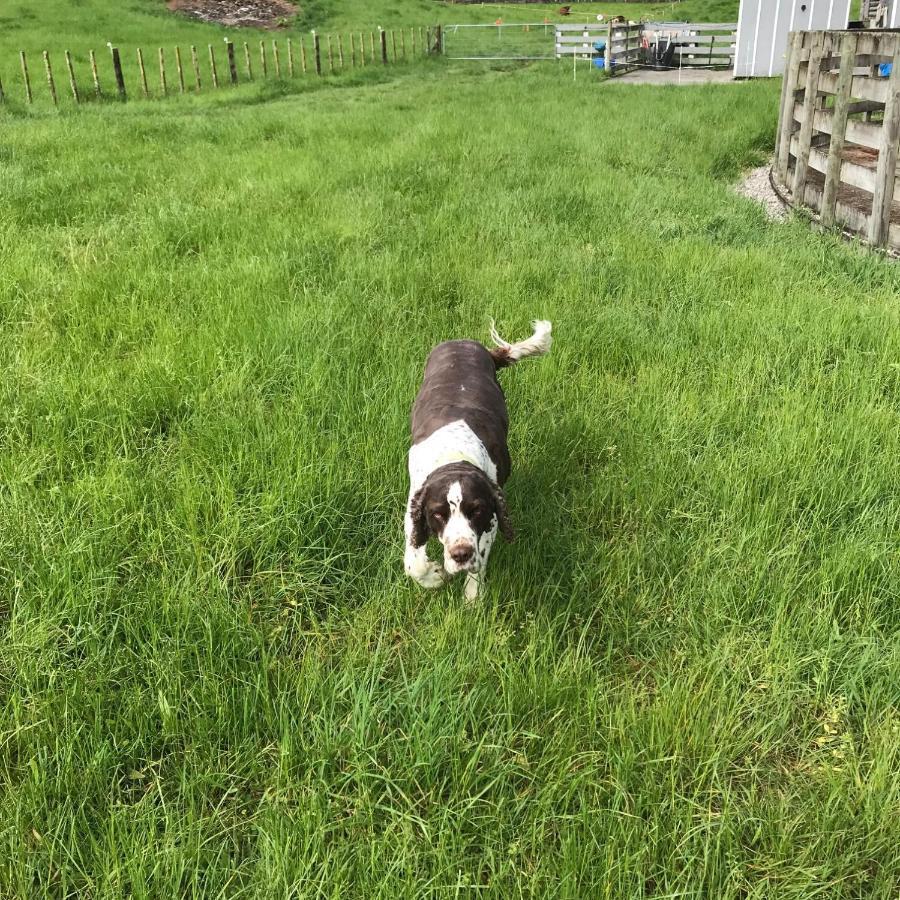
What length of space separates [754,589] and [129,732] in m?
2.24

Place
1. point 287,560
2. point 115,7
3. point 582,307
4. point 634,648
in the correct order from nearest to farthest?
1. point 634,648
2. point 287,560
3. point 582,307
4. point 115,7

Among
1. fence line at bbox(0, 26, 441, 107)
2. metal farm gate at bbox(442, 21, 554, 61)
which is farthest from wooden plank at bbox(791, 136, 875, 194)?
metal farm gate at bbox(442, 21, 554, 61)

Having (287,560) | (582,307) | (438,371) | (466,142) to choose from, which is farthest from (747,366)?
(466,142)

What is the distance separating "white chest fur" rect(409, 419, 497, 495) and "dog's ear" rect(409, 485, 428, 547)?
0.30ft

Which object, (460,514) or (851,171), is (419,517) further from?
(851,171)

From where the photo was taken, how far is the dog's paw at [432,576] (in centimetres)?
288

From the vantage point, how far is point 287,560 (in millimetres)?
3062

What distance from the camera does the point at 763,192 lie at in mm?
9719

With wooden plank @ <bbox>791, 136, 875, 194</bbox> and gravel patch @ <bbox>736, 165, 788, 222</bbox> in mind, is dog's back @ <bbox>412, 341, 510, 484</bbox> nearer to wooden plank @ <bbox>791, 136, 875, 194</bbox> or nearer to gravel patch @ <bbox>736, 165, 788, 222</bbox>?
wooden plank @ <bbox>791, 136, 875, 194</bbox>

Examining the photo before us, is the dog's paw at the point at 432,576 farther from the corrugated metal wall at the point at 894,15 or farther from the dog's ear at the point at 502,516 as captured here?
the corrugated metal wall at the point at 894,15

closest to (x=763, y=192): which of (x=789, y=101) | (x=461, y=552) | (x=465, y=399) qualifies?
(x=789, y=101)

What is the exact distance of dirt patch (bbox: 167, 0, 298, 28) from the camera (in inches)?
1228

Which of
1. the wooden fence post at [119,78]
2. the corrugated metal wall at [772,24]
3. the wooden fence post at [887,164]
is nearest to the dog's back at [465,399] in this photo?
the wooden fence post at [887,164]

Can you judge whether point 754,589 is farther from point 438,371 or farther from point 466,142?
point 466,142
